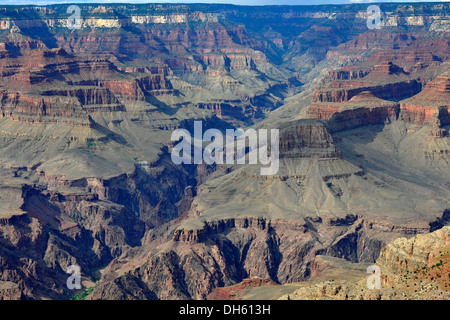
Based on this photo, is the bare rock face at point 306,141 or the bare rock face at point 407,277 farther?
the bare rock face at point 306,141

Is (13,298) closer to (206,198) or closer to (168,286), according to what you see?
(168,286)

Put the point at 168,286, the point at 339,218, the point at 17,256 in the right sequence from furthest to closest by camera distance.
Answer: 1. the point at 339,218
2. the point at 17,256
3. the point at 168,286

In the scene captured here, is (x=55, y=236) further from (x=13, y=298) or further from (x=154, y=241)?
(x=13, y=298)

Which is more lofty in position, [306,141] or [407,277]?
[306,141]

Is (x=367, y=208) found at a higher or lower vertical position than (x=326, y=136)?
lower

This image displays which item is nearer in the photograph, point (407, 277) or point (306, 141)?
point (407, 277)

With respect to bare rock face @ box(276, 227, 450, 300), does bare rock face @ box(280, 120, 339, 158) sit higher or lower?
higher

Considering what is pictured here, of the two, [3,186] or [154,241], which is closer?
[154,241]

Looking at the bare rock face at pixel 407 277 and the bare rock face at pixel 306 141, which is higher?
the bare rock face at pixel 306 141

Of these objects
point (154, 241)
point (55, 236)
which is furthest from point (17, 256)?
point (154, 241)

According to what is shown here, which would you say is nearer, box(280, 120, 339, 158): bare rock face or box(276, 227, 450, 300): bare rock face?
box(276, 227, 450, 300): bare rock face
